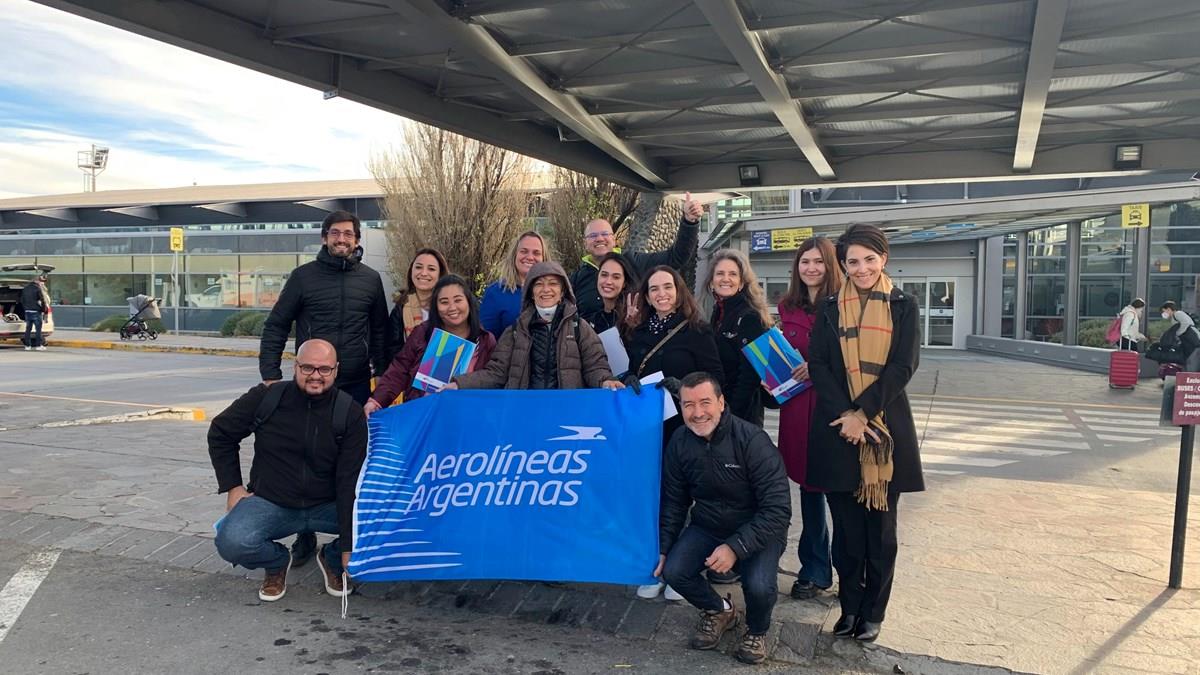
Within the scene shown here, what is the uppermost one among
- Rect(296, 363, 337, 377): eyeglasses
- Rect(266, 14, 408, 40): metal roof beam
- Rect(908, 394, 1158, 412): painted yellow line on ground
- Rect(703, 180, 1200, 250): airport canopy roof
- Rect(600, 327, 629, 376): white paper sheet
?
Rect(266, 14, 408, 40): metal roof beam

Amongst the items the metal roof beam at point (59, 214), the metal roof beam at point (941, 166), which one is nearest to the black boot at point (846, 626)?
the metal roof beam at point (941, 166)

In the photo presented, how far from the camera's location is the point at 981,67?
920cm

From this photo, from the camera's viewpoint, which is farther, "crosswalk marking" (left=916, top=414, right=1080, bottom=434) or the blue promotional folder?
"crosswalk marking" (left=916, top=414, right=1080, bottom=434)

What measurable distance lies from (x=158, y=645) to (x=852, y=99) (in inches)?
382

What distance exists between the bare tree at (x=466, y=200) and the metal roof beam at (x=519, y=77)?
521 cm

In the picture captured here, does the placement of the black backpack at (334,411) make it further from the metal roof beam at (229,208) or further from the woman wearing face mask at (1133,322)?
the metal roof beam at (229,208)

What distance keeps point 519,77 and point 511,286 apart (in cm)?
410

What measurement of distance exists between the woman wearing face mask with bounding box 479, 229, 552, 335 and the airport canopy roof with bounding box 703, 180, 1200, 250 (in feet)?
39.9

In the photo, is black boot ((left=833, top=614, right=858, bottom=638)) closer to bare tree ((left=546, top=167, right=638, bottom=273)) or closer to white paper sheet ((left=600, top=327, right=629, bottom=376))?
white paper sheet ((left=600, top=327, right=629, bottom=376))

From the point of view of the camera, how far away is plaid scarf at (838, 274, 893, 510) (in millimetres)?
3889

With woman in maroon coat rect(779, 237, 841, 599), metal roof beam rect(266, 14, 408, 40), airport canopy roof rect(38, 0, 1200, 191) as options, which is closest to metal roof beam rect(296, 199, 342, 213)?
airport canopy roof rect(38, 0, 1200, 191)

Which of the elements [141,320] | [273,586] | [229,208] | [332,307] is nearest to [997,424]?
[332,307]

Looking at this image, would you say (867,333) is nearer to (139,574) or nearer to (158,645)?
(158,645)

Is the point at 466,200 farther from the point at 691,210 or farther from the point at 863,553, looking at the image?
the point at 863,553
